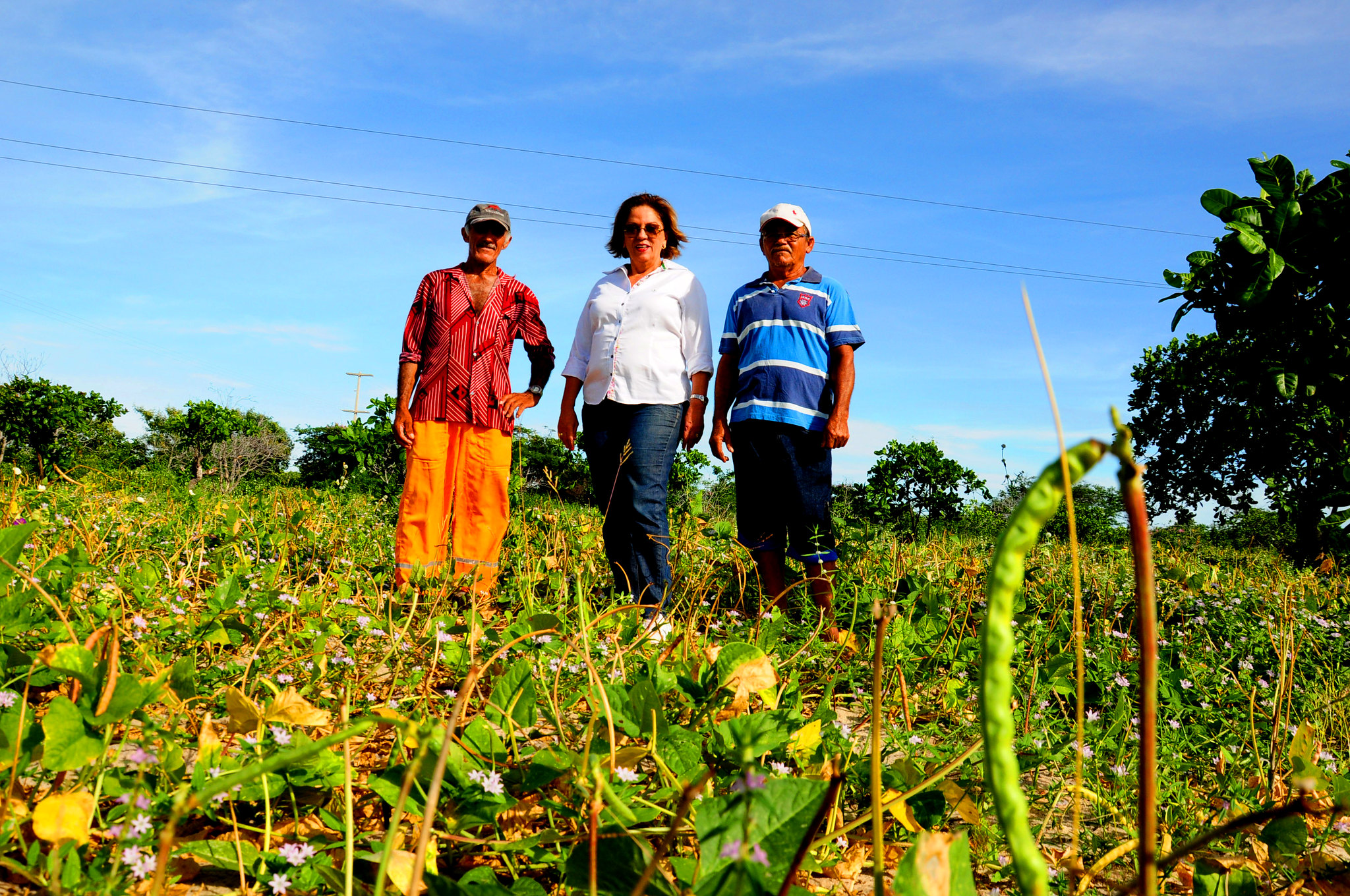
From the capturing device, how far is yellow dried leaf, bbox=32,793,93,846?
1188 mm

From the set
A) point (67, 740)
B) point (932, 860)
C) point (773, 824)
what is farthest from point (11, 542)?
point (932, 860)

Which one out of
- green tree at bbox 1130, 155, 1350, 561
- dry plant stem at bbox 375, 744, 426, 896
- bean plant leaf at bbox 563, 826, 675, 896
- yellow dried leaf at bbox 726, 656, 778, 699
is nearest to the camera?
dry plant stem at bbox 375, 744, 426, 896

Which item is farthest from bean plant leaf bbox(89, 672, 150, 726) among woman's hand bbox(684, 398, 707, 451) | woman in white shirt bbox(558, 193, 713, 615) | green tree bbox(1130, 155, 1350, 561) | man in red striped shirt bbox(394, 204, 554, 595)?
green tree bbox(1130, 155, 1350, 561)

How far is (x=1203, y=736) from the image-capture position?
217 cm

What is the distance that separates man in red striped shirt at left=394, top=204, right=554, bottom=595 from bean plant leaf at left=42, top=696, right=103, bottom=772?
2530 mm

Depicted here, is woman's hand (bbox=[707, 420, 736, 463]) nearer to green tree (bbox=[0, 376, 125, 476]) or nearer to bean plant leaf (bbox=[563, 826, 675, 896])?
bean plant leaf (bbox=[563, 826, 675, 896])

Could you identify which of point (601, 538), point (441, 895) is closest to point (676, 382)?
point (601, 538)

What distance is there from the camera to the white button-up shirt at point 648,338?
3613mm

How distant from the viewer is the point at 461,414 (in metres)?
3.95

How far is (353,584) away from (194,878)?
85.3 inches

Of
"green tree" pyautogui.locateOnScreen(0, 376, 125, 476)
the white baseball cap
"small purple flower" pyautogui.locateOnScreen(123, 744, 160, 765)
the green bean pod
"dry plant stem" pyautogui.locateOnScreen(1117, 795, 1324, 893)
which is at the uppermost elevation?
"green tree" pyautogui.locateOnScreen(0, 376, 125, 476)

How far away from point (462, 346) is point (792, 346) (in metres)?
1.59

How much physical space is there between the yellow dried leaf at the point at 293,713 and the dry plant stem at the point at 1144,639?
1.26 meters

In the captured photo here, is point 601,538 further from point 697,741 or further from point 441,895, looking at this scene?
point 441,895
